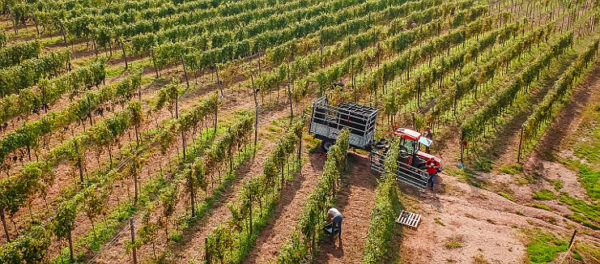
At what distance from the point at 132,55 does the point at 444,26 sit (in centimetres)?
3046

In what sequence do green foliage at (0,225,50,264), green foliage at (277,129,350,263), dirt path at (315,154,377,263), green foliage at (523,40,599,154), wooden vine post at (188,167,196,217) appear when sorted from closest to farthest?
green foliage at (0,225,50,264) < green foliage at (277,129,350,263) < dirt path at (315,154,377,263) < wooden vine post at (188,167,196,217) < green foliage at (523,40,599,154)

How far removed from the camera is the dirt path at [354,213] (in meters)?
17.5

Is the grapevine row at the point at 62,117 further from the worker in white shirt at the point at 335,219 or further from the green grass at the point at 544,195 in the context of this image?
the green grass at the point at 544,195

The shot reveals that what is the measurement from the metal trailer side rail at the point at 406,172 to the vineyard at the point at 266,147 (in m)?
A: 0.46

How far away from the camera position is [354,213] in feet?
Result: 65.5

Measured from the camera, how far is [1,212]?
1650 cm

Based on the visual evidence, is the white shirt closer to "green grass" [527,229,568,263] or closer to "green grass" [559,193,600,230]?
"green grass" [527,229,568,263]

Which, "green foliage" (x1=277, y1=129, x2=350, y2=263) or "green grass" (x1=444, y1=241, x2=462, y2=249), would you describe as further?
"green grass" (x1=444, y1=241, x2=462, y2=249)

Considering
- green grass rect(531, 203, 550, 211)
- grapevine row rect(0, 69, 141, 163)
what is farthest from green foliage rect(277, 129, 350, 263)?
grapevine row rect(0, 69, 141, 163)

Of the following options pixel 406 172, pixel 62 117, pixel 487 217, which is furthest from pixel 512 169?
pixel 62 117

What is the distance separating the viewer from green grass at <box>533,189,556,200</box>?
22094 mm

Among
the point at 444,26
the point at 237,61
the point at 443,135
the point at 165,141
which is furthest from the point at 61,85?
the point at 444,26

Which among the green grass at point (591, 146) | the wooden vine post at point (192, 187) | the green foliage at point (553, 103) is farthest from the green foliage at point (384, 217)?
the green grass at point (591, 146)

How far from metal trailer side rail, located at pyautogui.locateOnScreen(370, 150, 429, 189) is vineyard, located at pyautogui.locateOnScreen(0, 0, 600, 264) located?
0.46 m
